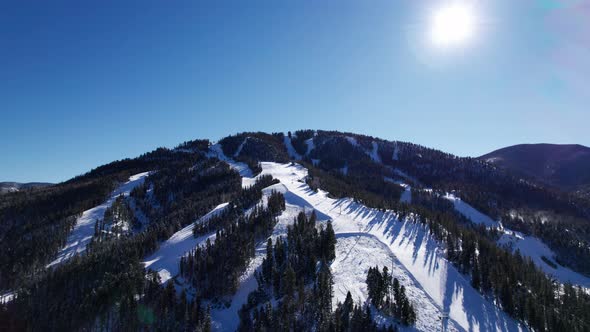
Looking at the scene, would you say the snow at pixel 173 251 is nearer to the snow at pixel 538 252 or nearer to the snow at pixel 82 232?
the snow at pixel 82 232

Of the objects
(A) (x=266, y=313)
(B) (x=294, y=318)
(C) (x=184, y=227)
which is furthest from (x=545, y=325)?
(C) (x=184, y=227)

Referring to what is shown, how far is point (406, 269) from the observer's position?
212 feet

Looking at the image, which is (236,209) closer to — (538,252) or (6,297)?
(6,297)

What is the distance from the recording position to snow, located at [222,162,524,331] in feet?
182

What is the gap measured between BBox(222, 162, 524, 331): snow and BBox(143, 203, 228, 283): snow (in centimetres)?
1944

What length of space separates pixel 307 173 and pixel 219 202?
67700 mm

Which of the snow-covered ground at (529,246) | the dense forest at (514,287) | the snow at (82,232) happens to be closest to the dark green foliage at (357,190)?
the dense forest at (514,287)

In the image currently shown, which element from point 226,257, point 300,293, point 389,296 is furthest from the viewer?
point 226,257

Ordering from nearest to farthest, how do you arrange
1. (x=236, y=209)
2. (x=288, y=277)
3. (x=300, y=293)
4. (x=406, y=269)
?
(x=300, y=293)
(x=288, y=277)
(x=406, y=269)
(x=236, y=209)

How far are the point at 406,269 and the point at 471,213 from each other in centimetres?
14539

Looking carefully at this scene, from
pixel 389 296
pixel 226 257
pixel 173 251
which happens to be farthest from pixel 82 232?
pixel 389 296

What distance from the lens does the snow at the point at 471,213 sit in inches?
6944

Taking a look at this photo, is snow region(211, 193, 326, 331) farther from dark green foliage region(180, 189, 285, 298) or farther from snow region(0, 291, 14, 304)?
snow region(0, 291, 14, 304)

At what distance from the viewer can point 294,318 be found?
51.5 m
